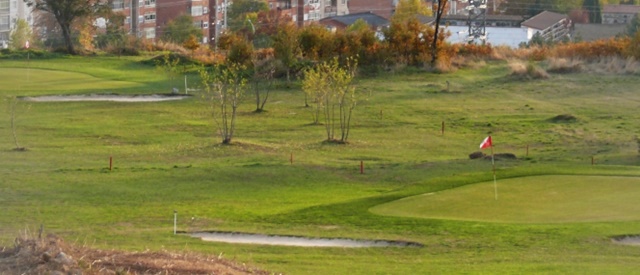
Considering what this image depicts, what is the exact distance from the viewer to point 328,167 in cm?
3584

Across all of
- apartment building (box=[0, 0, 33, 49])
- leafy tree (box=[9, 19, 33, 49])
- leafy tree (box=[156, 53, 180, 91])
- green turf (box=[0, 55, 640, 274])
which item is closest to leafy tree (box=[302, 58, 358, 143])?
green turf (box=[0, 55, 640, 274])

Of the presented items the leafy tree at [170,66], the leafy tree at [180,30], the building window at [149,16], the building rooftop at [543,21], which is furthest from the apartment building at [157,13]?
the leafy tree at [170,66]

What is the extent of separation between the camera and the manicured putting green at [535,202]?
24547 millimetres

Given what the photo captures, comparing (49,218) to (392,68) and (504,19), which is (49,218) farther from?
(504,19)

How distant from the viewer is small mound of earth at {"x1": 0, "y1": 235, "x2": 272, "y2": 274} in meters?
13.7

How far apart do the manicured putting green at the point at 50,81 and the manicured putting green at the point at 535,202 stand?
111 ft

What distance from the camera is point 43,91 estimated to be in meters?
56.4

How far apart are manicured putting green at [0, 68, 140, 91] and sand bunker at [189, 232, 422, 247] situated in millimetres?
34747

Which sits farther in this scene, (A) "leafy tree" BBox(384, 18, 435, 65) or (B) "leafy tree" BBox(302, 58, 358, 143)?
(A) "leafy tree" BBox(384, 18, 435, 65)

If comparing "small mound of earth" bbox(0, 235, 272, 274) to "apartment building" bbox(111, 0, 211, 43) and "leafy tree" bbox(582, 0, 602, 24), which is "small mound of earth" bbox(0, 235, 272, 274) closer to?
"apartment building" bbox(111, 0, 211, 43)

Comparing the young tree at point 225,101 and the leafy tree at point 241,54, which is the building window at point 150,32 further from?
the leafy tree at point 241,54

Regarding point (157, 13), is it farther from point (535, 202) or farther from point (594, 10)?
point (535, 202)

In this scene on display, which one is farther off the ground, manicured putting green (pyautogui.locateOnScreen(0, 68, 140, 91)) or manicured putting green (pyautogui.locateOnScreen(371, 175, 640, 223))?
manicured putting green (pyautogui.locateOnScreen(0, 68, 140, 91))

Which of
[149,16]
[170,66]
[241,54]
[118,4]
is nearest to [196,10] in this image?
[149,16]
